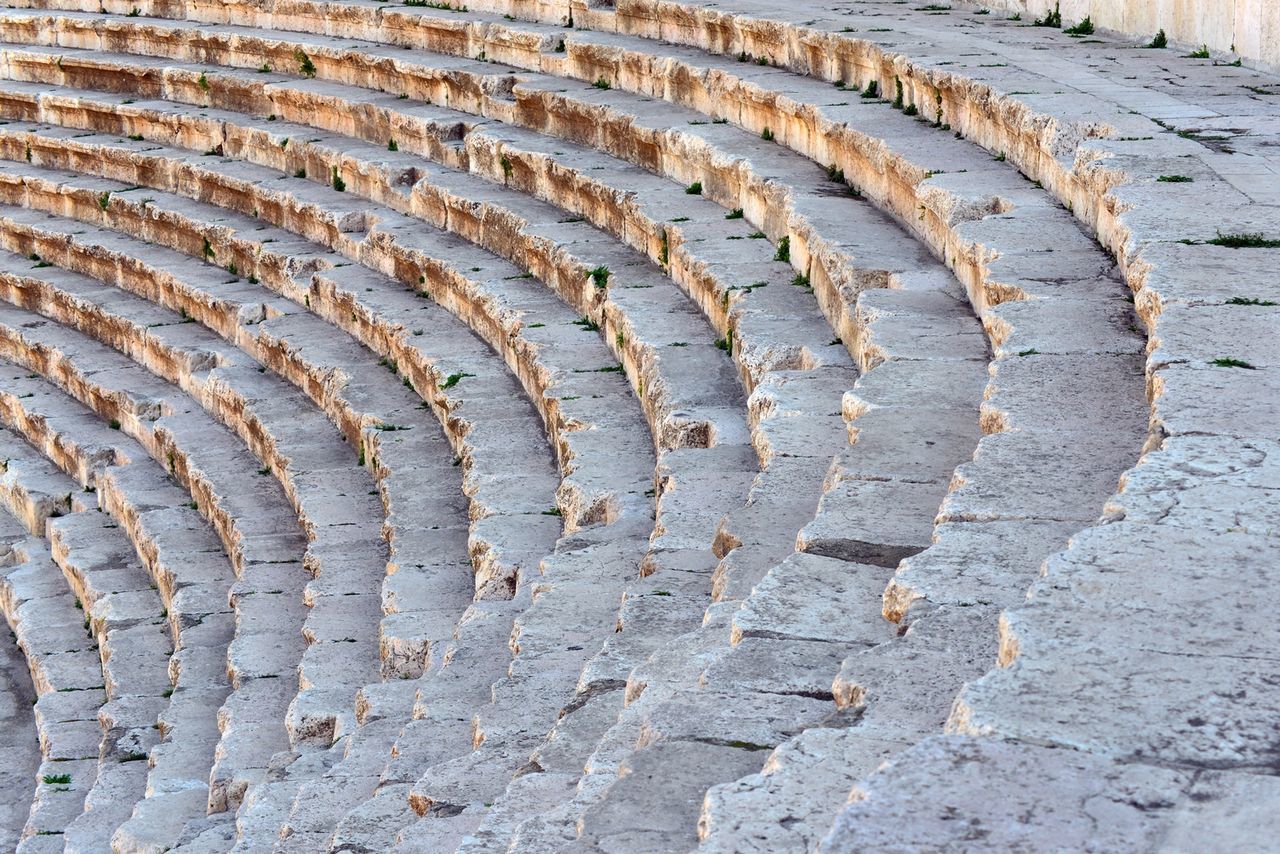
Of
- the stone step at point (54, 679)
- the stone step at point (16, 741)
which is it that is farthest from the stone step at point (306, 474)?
the stone step at point (16, 741)

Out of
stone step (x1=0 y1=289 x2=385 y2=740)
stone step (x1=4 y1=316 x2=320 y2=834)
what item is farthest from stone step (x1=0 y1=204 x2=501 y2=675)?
stone step (x1=4 y1=316 x2=320 y2=834)

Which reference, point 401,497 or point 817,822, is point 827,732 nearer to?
point 817,822

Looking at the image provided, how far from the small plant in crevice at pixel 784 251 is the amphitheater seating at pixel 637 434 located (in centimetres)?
3

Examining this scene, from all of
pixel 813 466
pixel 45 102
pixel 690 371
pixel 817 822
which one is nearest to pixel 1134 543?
pixel 817 822

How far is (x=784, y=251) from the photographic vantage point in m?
9.68

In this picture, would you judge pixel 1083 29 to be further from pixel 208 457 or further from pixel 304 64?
Answer: pixel 304 64

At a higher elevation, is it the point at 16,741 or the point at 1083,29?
the point at 1083,29

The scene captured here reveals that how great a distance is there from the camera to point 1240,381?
519cm

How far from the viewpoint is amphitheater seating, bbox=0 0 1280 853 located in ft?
12.6

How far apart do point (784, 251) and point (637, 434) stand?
1.44 meters

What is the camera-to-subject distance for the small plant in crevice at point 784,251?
9.64m

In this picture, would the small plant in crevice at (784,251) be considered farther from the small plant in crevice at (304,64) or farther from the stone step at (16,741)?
the small plant in crevice at (304,64)

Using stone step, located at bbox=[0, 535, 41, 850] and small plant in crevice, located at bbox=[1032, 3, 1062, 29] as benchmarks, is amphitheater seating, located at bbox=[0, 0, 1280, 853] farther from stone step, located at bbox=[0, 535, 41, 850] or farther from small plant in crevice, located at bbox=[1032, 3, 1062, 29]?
small plant in crevice, located at bbox=[1032, 3, 1062, 29]

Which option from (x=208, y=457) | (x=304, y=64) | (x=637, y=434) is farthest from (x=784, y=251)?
(x=304, y=64)
